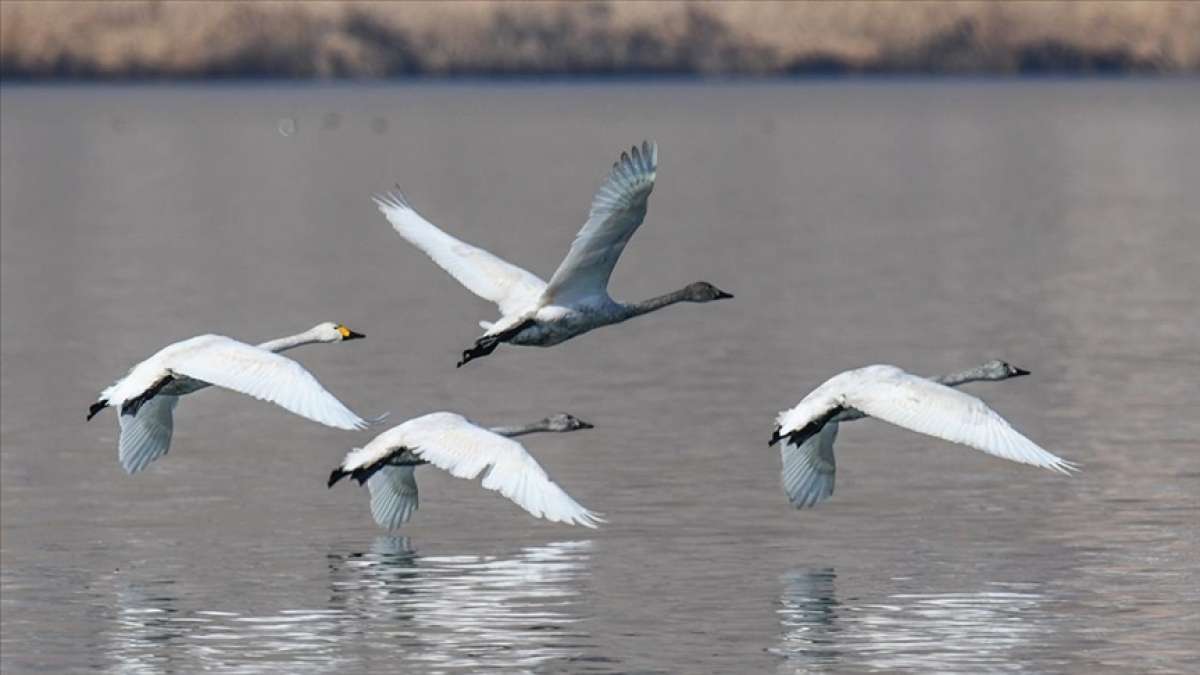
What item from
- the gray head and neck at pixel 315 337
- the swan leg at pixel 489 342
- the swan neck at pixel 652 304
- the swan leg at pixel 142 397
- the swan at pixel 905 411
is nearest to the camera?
the swan leg at pixel 489 342

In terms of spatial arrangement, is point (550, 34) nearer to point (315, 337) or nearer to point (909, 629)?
point (315, 337)

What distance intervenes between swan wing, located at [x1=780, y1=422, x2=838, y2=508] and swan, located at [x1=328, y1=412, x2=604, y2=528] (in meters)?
1.58

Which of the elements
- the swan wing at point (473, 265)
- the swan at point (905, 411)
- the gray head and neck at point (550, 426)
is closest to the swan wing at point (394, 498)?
the gray head and neck at point (550, 426)

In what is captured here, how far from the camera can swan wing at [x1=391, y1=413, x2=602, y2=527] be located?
2259cm

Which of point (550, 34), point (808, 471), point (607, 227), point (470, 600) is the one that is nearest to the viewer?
point (607, 227)

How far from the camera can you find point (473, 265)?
2614 cm

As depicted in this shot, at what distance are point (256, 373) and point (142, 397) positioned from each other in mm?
819

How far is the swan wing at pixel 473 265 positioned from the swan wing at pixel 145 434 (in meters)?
2.53

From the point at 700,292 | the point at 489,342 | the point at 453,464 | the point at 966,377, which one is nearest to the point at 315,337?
the point at 453,464

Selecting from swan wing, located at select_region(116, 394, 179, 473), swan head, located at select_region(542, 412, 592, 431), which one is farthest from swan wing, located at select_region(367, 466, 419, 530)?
swan wing, located at select_region(116, 394, 179, 473)

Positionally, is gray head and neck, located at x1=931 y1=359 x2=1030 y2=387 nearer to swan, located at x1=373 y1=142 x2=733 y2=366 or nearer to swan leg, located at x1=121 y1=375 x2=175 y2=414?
swan, located at x1=373 y1=142 x2=733 y2=366

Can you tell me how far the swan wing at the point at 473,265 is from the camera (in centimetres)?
2539

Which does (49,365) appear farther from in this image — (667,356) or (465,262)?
(465,262)

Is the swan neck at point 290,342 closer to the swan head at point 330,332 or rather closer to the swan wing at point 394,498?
→ the swan head at point 330,332
